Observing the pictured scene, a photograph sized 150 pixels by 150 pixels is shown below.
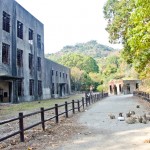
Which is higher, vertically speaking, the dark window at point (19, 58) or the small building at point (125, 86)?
the dark window at point (19, 58)

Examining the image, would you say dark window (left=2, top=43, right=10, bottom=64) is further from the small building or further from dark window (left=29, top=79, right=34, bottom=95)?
the small building

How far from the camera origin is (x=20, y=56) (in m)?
33.0

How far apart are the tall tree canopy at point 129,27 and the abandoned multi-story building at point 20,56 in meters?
10.0

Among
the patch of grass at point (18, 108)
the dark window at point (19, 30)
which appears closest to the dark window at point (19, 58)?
the dark window at point (19, 30)

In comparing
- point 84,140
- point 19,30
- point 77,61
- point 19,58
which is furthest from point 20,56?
point 77,61

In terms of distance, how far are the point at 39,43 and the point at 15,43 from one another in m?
9.67

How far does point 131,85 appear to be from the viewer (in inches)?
2714

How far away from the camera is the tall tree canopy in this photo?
926 cm

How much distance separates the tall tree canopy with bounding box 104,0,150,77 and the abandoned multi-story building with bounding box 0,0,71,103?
10.0 m

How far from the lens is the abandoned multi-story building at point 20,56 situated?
29203 mm

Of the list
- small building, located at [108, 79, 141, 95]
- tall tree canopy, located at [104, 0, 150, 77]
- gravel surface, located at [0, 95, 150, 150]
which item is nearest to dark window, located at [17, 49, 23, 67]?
tall tree canopy, located at [104, 0, 150, 77]

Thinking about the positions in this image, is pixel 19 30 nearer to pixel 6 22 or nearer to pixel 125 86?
pixel 6 22

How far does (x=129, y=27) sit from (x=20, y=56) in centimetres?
1429

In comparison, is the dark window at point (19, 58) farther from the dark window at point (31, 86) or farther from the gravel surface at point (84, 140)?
the gravel surface at point (84, 140)
